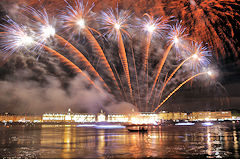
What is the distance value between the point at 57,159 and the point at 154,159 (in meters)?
4.72

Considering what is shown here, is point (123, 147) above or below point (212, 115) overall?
above

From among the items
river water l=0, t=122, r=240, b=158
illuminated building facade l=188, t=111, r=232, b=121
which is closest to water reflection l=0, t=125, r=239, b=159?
river water l=0, t=122, r=240, b=158

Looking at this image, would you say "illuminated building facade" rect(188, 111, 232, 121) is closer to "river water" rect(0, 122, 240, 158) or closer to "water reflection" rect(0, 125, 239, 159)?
"river water" rect(0, 122, 240, 158)

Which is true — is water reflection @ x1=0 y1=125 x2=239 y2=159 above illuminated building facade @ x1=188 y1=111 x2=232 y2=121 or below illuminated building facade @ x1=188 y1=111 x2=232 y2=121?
above

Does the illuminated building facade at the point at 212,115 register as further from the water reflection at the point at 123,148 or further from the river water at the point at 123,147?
the water reflection at the point at 123,148

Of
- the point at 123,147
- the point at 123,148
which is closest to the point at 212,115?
the point at 123,147

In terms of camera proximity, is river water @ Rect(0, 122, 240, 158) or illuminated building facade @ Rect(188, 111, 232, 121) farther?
illuminated building facade @ Rect(188, 111, 232, 121)

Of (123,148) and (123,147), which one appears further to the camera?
(123,147)

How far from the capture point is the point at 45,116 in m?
196

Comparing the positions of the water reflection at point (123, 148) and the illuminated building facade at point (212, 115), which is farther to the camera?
the illuminated building facade at point (212, 115)

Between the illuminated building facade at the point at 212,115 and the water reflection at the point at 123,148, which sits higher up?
the water reflection at the point at 123,148

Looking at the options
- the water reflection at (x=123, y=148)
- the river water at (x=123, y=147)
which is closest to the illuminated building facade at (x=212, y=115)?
the river water at (x=123, y=147)

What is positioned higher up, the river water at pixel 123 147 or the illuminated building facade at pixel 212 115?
the river water at pixel 123 147

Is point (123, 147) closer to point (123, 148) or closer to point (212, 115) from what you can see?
point (123, 148)
